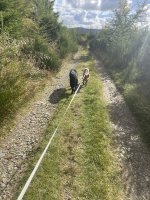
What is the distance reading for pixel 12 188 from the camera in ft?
24.6

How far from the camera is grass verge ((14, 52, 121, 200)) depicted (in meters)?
7.47

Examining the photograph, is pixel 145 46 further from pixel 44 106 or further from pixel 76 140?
pixel 76 140

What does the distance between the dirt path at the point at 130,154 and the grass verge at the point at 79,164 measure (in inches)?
13.0

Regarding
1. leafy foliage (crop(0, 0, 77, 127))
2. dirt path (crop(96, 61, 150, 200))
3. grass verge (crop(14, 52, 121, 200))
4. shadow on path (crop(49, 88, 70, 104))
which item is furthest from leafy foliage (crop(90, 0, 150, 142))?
leafy foliage (crop(0, 0, 77, 127))

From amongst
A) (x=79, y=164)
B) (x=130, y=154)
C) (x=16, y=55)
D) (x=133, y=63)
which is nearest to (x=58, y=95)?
(x=16, y=55)

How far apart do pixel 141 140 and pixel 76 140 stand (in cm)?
266

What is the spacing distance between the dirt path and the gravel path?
304cm

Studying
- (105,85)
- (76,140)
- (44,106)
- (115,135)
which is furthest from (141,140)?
(105,85)

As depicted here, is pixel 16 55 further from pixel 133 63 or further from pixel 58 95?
pixel 133 63

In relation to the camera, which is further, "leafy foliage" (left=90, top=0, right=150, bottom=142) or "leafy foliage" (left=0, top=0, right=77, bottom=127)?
"leafy foliage" (left=90, top=0, right=150, bottom=142)

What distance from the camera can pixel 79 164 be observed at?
8758mm

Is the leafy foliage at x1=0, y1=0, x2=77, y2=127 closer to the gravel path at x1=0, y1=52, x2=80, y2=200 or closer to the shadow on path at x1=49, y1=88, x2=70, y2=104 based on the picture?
the gravel path at x1=0, y1=52, x2=80, y2=200

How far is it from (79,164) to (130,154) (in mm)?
2162

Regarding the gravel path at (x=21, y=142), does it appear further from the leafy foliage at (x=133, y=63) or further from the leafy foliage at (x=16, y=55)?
the leafy foliage at (x=133, y=63)
